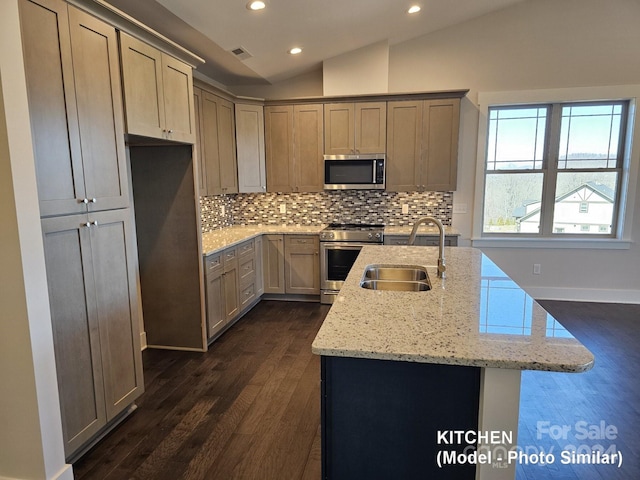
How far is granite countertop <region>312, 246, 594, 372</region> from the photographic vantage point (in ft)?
3.88

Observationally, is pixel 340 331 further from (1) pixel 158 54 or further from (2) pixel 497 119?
(2) pixel 497 119

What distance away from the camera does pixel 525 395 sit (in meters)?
2.61

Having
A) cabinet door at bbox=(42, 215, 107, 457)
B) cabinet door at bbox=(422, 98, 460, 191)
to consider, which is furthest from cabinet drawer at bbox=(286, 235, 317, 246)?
cabinet door at bbox=(42, 215, 107, 457)

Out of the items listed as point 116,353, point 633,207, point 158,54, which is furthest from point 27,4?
point 633,207

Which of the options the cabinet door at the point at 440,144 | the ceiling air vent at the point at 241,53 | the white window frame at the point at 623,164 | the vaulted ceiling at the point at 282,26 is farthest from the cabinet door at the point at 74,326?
the white window frame at the point at 623,164

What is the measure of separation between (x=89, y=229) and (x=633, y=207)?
542cm

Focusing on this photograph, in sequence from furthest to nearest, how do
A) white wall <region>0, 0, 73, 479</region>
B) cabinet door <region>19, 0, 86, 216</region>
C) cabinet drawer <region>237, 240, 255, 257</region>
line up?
cabinet drawer <region>237, 240, 255, 257</region>, cabinet door <region>19, 0, 86, 216</region>, white wall <region>0, 0, 73, 479</region>

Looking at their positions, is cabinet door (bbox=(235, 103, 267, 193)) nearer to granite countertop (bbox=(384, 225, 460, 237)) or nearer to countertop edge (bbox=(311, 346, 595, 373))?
granite countertop (bbox=(384, 225, 460, 237))

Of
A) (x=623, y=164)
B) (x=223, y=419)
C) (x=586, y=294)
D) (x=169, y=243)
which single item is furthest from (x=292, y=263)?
(x=623, y=164)

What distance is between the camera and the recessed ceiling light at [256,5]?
2.78 m

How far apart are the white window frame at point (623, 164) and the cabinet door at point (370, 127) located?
1.19m

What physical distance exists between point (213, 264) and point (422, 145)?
8.83ft

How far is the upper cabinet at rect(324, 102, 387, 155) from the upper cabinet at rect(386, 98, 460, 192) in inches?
4.5

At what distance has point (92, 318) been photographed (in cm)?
203
